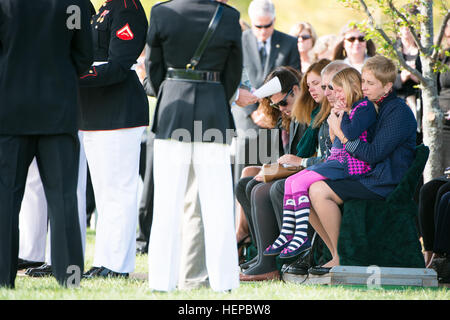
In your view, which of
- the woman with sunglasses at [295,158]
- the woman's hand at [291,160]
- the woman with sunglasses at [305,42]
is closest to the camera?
the woman with sunglasses at [295,158]

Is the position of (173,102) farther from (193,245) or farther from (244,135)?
(244,135)

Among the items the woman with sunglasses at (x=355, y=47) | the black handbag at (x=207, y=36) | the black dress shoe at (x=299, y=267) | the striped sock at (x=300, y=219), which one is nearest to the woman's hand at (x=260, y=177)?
the striped sock at (x=300, y=219)

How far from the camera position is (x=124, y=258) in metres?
6.45

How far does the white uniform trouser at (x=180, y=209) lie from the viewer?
17.0 ft

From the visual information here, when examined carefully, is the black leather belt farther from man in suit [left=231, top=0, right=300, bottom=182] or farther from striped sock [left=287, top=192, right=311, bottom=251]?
man in suit [left=231, top=0, right=300, bottom=182]

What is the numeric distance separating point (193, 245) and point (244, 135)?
10.3 feet

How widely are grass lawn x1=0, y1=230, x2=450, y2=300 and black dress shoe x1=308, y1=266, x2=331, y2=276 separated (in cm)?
17

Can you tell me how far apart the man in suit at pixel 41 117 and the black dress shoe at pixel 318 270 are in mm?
1654

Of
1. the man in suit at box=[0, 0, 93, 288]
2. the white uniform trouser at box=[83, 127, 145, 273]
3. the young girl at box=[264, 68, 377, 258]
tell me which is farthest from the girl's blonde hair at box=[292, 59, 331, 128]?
the man in suit at box=[0, 0, 93, 288]

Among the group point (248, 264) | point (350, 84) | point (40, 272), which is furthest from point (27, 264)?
point (350, 84)

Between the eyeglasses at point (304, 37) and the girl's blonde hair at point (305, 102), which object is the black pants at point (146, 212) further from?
the eyeglasses at point (304, 37)

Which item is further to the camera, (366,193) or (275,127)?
(275,127)

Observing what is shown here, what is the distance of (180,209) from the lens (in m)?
5.24

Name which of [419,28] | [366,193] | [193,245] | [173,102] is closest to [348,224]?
[366,193]
